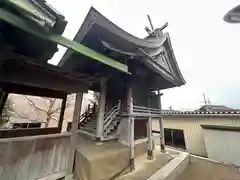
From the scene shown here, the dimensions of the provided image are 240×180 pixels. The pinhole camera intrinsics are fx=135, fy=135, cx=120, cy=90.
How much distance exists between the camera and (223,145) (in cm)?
830

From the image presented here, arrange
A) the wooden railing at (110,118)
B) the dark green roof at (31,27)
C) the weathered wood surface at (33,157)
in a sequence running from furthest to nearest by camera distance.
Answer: the wooden railing at (110,118)
the weathered wood surface at (33,157)
the dark green roof at (31,27)

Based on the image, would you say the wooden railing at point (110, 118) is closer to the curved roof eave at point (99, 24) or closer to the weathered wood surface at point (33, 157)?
the weathered wood surface at point (33, 157)

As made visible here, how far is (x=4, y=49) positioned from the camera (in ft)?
9.20

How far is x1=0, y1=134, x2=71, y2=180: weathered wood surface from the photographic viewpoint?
2830 mm

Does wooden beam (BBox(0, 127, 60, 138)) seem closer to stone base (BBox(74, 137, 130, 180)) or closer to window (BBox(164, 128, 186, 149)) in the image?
stone base (BBox(74, 137, 130, 180))

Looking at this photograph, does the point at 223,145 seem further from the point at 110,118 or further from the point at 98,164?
the point at 98,164

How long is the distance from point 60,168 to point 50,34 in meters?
3.35

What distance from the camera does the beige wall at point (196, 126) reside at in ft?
28.1

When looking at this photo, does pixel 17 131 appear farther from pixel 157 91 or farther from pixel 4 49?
pixel 157 91

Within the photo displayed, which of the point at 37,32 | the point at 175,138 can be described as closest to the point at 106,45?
the point at 37,32

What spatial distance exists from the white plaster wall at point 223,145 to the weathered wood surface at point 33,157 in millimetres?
9075

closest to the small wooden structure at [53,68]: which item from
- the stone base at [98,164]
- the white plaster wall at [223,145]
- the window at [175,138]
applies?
the stone base at [98,164]

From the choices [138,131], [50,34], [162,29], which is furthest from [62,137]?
[162,29]

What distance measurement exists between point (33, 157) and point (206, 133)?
9.97 metres
